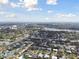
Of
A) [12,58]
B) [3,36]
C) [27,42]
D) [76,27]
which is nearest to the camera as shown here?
[12,58]

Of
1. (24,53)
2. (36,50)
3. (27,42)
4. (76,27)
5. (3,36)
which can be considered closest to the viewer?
(24,53)

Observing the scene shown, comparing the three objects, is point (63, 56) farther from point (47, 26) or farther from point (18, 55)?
point (47, 26)

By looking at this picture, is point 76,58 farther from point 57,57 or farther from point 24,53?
point 24,53

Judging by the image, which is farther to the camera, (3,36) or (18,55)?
(3,36)

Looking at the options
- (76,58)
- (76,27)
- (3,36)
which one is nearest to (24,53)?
(76,58)

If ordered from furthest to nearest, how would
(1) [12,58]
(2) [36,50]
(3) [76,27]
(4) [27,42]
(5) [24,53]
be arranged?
(3) [76,27]
(4) [27,42]
(2) [36,50]
(5) [24,53]
(1) [12,58]

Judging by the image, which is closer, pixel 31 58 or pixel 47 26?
pixel 31 58

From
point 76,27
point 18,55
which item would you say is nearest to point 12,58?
point 18,55

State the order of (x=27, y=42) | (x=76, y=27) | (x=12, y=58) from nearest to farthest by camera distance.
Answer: (x=12, y=58) < (x=27, y=42) < (x=76, y=27)
